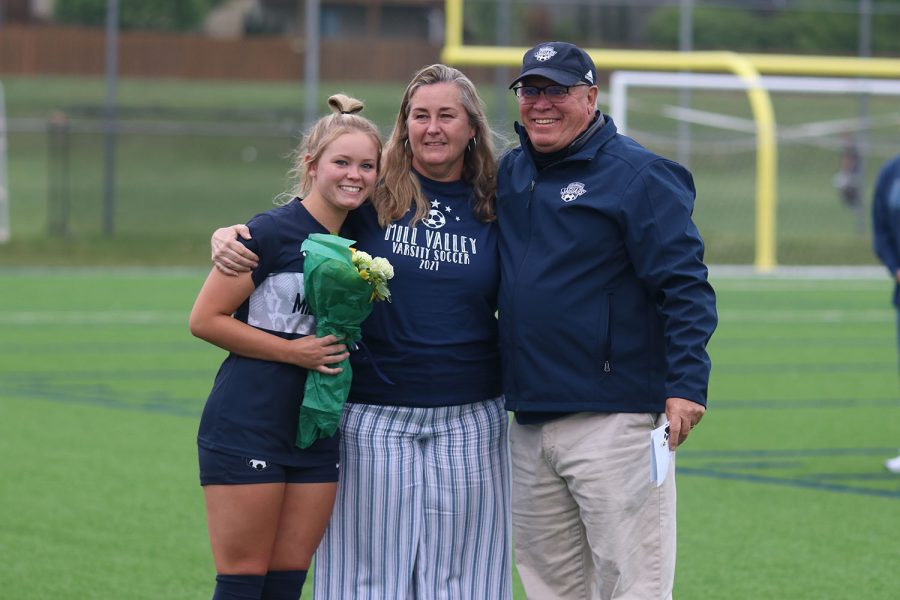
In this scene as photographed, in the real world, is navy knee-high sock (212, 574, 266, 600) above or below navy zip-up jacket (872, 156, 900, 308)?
below

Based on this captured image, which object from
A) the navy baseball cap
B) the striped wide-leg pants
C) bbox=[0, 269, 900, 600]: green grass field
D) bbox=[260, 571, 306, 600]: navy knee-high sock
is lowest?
bbox=[0, 269, 900, 600]: green grass field

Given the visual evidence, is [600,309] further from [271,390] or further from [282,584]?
[282,584]

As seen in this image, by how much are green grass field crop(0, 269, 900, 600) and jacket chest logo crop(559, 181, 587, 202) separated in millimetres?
2163

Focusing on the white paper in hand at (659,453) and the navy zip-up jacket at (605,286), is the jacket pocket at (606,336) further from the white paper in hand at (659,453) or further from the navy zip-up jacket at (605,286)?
the white paper in hand at (659,453)

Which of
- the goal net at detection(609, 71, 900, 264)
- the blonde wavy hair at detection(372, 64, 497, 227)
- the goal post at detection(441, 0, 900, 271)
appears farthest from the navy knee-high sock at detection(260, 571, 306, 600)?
the goal net at detection(609, 71, 900, 264)

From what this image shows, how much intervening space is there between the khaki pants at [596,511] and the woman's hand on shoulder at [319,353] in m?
0.60

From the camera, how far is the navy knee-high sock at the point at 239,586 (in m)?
4.22

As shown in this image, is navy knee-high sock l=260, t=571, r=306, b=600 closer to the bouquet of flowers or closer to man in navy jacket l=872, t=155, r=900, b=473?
the bouquet of flowers

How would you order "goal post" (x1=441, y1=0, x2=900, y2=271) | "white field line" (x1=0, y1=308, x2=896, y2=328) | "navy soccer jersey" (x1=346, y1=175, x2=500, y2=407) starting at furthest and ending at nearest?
"goal post" (x1=441, y1=0, x2=900, y2=271) < "white field line" (x1=0, y1=308, x2=896, y2=328) < "navy soccer jersey" (x1=346, y1=175, x2=500, y2=407)

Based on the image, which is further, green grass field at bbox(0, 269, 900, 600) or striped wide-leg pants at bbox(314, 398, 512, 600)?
green grass field at bbox(0, 269, 900, 600)

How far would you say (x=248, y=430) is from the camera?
417cm

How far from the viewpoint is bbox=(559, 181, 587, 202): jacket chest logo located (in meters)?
4.14

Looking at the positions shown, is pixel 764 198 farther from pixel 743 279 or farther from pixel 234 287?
pixel 234 287

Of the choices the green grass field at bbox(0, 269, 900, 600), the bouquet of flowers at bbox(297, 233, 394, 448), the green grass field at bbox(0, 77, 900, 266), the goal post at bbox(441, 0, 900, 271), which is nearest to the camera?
the bouquet of flowers at bbox(297, 233, 394, 448)
